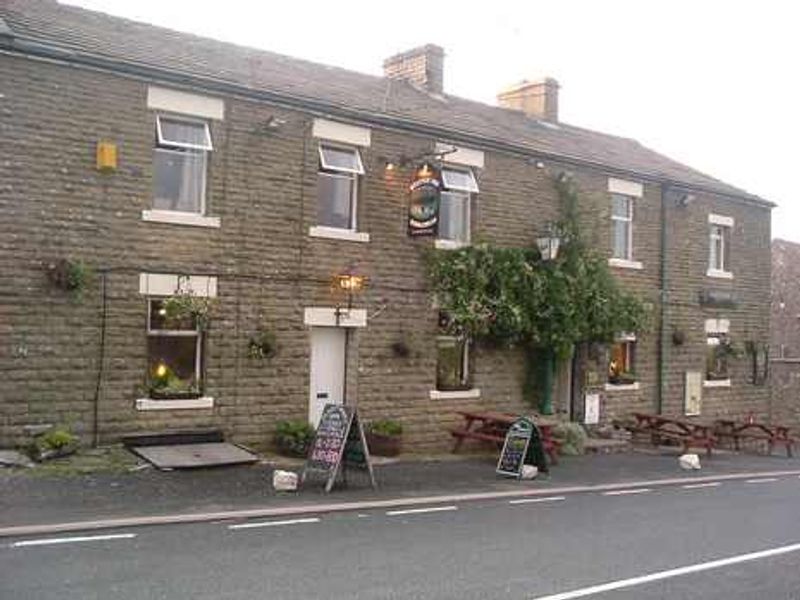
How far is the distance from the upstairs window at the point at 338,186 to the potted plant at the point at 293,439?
139 inches

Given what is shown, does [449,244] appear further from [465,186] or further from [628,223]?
[628,223]

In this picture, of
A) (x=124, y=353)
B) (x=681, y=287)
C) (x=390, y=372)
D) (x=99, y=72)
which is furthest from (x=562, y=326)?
(x=99, y=72)

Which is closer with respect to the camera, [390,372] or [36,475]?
[36,475]

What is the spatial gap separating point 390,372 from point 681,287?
915 centimetres

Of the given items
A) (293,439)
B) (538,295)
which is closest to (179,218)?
(293,439)

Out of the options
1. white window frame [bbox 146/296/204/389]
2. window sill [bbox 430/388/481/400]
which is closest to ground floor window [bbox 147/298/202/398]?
white window frame [bbox 146/296/204/389]

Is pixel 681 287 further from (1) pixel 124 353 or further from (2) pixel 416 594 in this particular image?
(2) pixel 416 594

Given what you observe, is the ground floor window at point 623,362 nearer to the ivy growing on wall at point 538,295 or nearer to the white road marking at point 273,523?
the ivy growing on wall at point 538,295

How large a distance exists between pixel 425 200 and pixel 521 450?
15.6 feet

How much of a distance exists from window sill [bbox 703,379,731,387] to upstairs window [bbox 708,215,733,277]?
8.69 ft

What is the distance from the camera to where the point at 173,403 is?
14.5 meters

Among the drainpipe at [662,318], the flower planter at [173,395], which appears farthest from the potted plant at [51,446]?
the drainpipe at [662,318]

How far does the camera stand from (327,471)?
12.6 m

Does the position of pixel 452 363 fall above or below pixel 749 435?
above
